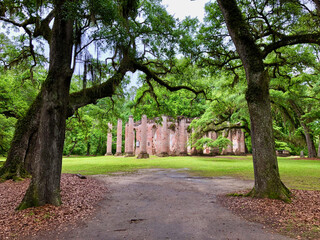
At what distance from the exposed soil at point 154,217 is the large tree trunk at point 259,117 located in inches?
19.3

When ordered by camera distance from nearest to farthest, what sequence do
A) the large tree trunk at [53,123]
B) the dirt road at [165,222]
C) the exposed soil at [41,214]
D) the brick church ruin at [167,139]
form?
1. the dirt road at [165,222]
2. the exposed soil at [41,214]
3. the large tree trunk at [53,123]
4. the brick church ruin at [167,139]

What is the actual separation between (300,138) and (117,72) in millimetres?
27580

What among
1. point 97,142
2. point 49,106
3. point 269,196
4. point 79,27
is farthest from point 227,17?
point 97,142

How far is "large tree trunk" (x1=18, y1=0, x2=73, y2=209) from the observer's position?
496 centimetres

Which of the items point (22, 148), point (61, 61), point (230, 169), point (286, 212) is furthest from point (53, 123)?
point (230, 169)

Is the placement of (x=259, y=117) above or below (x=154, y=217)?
above

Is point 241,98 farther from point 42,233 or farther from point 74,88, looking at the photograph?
point 42,233

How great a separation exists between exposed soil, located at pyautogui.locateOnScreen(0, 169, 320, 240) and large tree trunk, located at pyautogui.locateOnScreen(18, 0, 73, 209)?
41cm

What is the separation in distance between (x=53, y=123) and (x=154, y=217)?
335 centimetres

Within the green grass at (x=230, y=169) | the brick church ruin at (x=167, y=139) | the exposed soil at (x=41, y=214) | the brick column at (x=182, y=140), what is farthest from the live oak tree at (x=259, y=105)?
the brick column at (x=182, y=140)

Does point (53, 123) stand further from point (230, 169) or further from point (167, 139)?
point (167, 139)

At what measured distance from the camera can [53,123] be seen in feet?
17.0

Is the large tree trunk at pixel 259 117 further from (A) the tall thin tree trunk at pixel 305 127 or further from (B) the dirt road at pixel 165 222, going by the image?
(A) the tall thin tree trunk at pixel 305 127

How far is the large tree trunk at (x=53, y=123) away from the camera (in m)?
4.96
